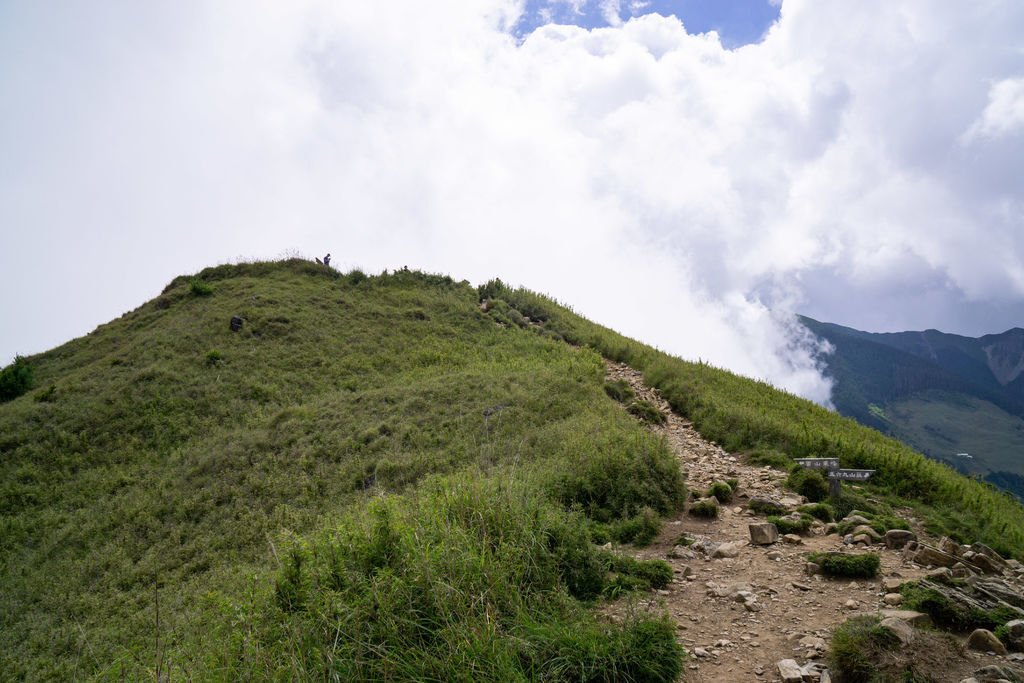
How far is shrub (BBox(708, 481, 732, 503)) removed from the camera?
29.6 ft

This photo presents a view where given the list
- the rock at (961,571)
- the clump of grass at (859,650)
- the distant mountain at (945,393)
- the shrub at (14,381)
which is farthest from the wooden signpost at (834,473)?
the distant mountain at (945,393)

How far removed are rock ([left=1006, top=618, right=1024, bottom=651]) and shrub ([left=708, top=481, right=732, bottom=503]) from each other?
4.71 metres

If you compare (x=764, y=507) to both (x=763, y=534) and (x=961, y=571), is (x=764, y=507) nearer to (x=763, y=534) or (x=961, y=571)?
(x=763, y=534)

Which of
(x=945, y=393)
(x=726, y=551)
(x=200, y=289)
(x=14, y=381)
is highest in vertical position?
(x=200, y=289)

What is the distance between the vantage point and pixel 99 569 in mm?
11070

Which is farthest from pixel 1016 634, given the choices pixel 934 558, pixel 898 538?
pixel 898 538

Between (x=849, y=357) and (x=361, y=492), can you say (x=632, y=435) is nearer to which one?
(x=361, y=492)

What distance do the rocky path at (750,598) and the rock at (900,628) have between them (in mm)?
302

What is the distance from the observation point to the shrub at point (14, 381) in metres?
22.0

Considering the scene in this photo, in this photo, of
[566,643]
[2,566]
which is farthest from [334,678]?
[2,566]

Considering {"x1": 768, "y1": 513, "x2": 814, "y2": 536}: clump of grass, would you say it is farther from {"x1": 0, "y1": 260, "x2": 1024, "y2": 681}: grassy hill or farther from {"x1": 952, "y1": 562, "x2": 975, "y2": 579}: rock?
{"x1": 952, "y1": 562, "x2": 975, "y2": 579}: rock

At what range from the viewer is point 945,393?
151 m

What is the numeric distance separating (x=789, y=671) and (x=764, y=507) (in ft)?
15.4

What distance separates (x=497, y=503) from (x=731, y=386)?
46.0 feet
